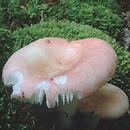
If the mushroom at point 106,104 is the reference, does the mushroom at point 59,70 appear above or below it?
above

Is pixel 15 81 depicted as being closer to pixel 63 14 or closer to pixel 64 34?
pixel 64 34

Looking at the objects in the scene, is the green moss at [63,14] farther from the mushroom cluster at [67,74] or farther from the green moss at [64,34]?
the mushroom cluster at [67,74]

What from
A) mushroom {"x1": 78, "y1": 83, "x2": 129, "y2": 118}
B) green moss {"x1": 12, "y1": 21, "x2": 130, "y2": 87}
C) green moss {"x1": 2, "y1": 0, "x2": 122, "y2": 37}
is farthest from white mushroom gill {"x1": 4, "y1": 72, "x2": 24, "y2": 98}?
green moss {"x1": 2, "y1": 0, "x2": 122, "y2": 37}

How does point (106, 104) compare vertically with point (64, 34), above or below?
below

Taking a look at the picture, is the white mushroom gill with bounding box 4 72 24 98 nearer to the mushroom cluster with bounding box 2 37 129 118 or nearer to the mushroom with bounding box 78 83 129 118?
the mushroom cluster with bounding box 2 37 129 118

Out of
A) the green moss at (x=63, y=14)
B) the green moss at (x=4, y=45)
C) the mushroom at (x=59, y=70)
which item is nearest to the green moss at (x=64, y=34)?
the green moss at (x=4, y=45)

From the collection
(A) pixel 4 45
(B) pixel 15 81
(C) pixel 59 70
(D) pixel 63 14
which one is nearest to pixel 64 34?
(A) pixel 4 45

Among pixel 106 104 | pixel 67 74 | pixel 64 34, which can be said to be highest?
pixel 67 74

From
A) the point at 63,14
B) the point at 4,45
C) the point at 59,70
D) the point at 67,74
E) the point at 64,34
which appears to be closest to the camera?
the point at 67,74

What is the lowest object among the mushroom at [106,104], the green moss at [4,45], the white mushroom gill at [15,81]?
the mushroom at [106,104]
